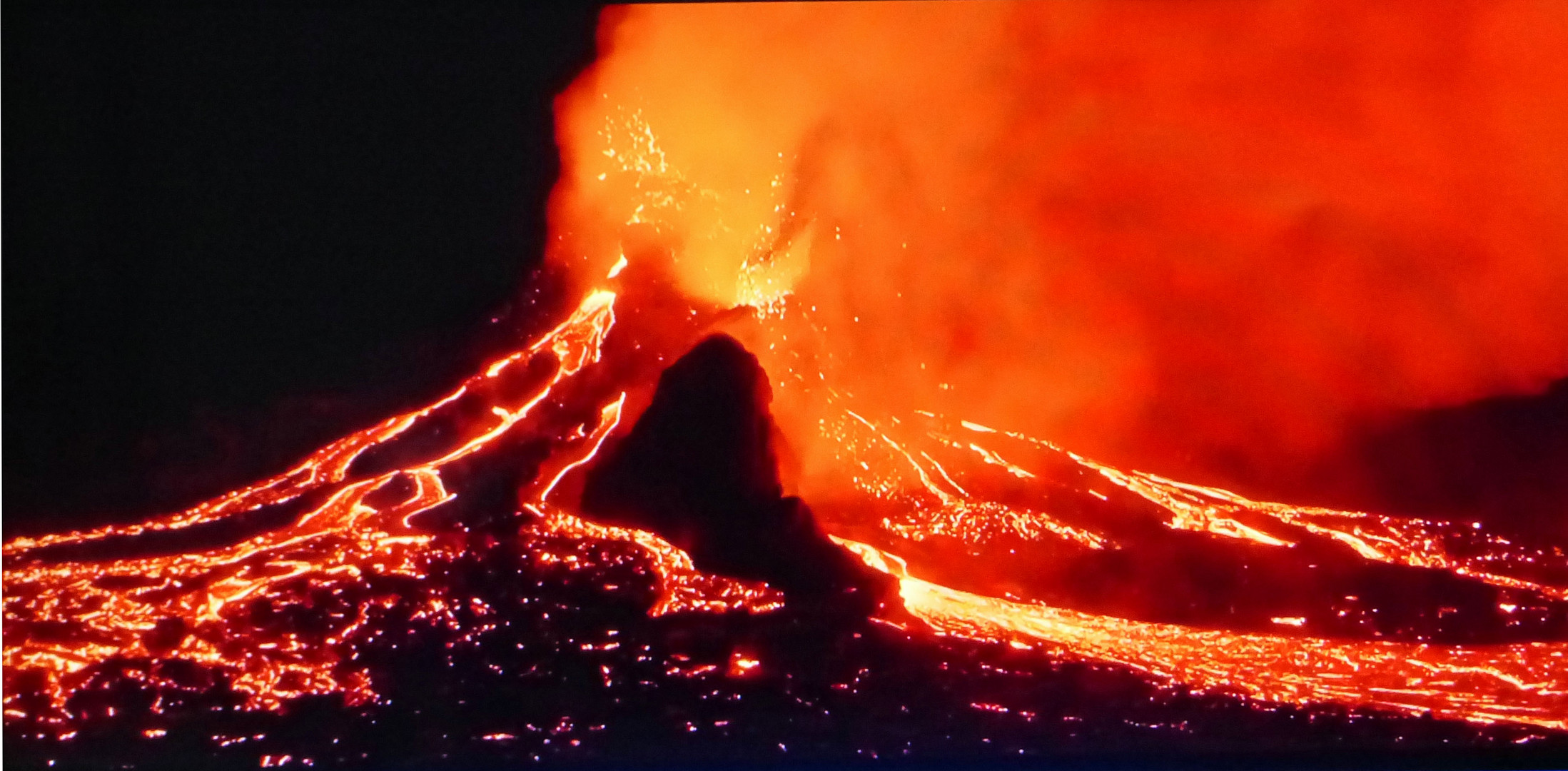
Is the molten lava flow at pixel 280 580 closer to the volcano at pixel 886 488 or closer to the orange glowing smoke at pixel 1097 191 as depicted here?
the volcano at pixel 886 488

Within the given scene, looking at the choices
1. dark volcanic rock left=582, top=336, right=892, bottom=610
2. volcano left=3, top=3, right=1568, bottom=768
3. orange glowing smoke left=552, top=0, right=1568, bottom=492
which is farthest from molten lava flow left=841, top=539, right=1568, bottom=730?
orange glowing smoke left=552, top=0, right=1568, bottom=492

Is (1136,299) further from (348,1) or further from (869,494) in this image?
Answer: (348,1)

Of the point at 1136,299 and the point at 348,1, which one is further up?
the point at 348,1

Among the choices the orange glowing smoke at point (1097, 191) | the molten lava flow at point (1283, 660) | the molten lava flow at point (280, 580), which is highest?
the orange glowing smoke at point (1097, 191)

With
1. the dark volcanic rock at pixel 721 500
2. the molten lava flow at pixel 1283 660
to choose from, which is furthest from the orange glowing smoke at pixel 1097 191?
the molten lava flow at pixel 1283 660

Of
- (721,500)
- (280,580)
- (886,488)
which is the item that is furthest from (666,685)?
(280,580)

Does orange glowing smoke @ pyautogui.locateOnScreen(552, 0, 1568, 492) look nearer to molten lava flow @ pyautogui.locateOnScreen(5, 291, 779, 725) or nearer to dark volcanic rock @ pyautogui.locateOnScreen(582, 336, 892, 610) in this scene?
dark volcanic rock @ pyautogui.locateOnScreen(582, 336, 892, 610)

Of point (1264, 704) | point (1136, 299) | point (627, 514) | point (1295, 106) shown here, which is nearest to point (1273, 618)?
point (1264, 704)
